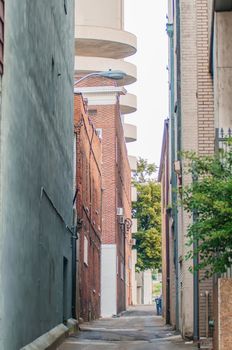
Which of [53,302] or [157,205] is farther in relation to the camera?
[157,205]

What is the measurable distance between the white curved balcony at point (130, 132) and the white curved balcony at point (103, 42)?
1227cm

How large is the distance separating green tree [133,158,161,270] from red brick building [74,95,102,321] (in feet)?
112

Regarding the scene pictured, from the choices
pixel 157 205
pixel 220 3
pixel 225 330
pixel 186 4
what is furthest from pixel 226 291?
pixel 157 205

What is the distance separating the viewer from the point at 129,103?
66.1m

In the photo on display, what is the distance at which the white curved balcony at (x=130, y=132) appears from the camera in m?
71.4

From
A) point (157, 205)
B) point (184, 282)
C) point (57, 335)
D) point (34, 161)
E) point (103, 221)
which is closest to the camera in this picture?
point (34, 161)

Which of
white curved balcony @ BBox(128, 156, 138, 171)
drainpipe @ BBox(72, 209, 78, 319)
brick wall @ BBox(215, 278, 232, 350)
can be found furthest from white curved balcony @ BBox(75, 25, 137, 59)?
brick wall @ BBox(215, 278, 232, 350)

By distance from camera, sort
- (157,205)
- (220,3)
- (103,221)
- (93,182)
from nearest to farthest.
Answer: (220,3), (93,182), (103,221), (157,205)

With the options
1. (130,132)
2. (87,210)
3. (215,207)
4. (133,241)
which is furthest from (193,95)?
(133,241)

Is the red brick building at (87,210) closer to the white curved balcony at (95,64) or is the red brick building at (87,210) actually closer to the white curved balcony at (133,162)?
the white curved balcony at (95,64)

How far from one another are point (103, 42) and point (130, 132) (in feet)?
52.0

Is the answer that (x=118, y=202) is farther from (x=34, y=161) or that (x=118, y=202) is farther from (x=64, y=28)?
(x=34, y=161)

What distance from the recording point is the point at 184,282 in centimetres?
2067

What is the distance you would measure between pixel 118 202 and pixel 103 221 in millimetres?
3208
